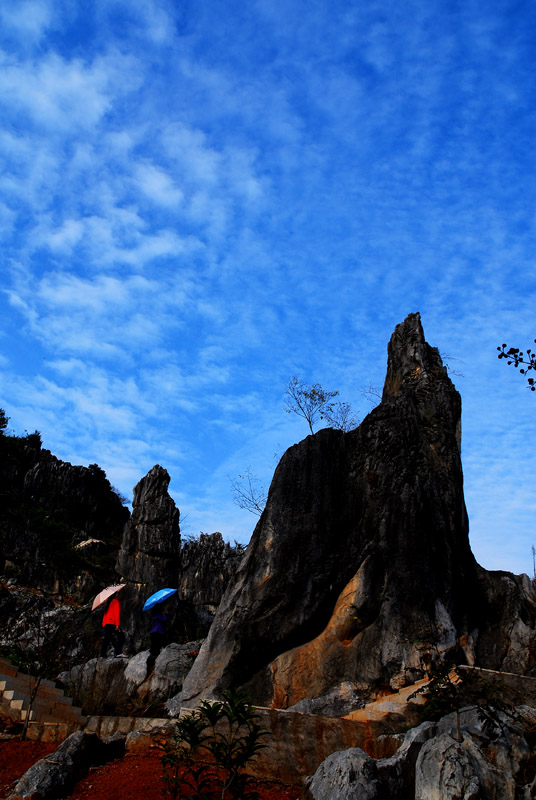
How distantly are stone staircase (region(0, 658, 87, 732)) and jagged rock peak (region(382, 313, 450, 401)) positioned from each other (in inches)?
386

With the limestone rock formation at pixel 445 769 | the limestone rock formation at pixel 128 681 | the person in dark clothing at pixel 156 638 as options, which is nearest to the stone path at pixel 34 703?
the limestone rock formation at pixel 128 681

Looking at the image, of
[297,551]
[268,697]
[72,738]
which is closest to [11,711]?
[72,738]

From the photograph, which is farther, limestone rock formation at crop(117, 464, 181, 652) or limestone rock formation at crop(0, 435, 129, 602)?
limestone rock formation at crop(0, 435, 129, 602)

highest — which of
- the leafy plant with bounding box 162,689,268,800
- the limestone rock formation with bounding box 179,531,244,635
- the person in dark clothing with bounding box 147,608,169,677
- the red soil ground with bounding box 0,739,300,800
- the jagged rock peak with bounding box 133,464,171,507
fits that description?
the jagged rock peak with bounding box 133,464,171,507

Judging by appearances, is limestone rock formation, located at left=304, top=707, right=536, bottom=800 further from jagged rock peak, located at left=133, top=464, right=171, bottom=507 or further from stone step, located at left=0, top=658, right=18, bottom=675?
jagged rock peak, located at left=133, top=464, right=171, bottom=507

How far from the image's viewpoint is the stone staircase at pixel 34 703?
12.2m

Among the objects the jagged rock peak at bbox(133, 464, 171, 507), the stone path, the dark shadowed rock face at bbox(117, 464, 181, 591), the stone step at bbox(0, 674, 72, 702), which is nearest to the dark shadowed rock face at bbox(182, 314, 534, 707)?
the stone path

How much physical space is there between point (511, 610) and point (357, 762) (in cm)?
662

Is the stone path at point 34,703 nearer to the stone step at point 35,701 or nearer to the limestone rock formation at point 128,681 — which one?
the stone step at point 35,701

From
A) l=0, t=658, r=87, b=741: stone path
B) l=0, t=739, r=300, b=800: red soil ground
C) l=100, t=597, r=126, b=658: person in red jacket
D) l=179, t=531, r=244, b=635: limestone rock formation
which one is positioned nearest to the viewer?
l=0, t=739, r=300, b=800: red soil ground

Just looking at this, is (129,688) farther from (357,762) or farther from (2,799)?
(357,762)

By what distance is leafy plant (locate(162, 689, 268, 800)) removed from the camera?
717cm

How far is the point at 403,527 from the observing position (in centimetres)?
1238

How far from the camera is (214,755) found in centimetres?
769
